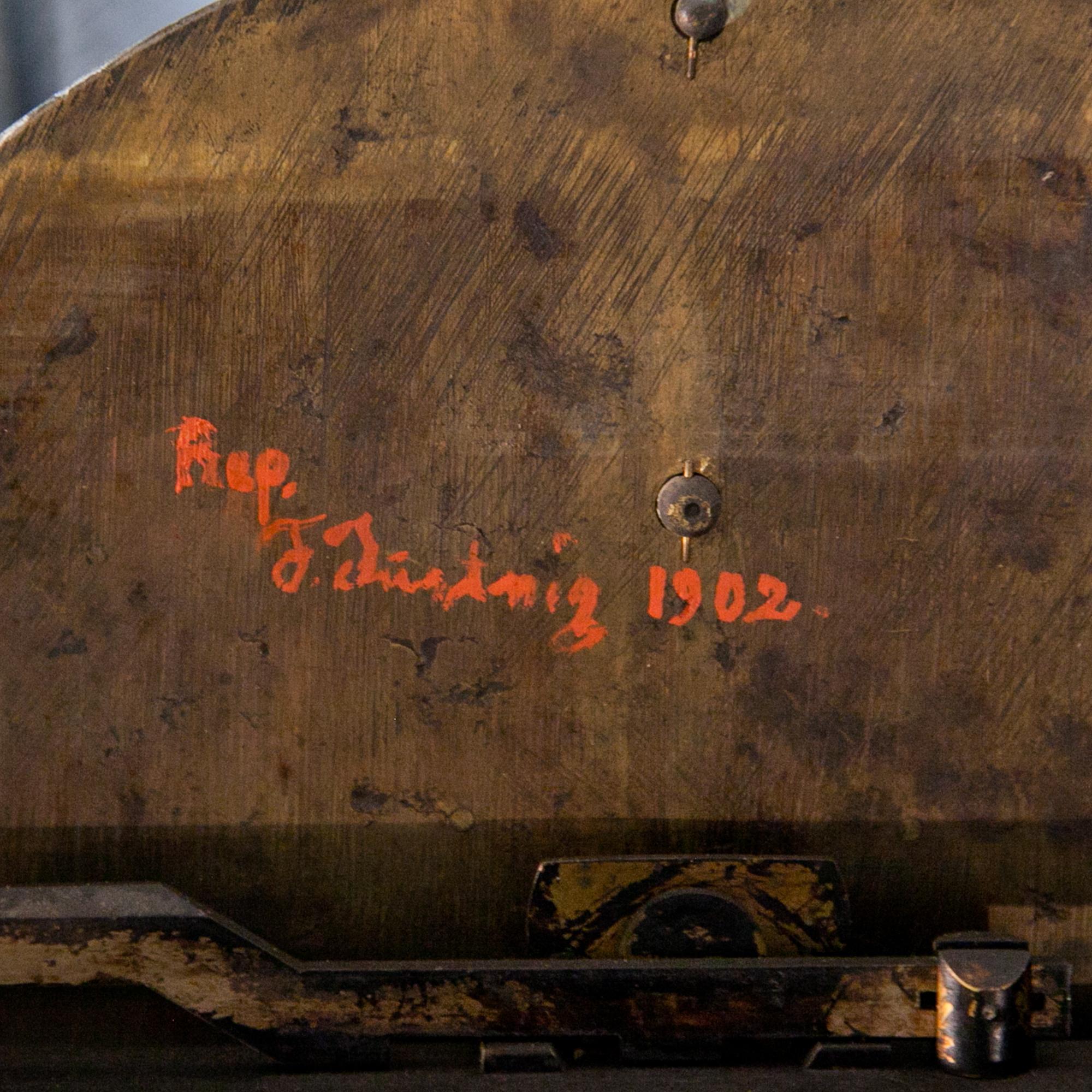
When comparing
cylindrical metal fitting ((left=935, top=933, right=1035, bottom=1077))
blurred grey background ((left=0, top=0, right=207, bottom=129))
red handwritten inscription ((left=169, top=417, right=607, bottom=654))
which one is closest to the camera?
cylindrical metal fitting ((left=935, top=933, right=1035, bottom=1077))

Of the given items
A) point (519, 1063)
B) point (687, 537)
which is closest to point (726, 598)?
point (687, 537)

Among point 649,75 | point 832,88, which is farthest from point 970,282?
point 649,75

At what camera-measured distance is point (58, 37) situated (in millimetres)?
1935

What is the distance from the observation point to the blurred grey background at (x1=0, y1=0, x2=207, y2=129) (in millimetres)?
1922

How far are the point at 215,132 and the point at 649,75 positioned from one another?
447 mm

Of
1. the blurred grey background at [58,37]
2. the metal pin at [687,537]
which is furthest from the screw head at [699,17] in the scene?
the blurred grey background at [58,37]

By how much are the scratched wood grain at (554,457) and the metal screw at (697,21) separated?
14mm

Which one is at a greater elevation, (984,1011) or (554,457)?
(554,457)

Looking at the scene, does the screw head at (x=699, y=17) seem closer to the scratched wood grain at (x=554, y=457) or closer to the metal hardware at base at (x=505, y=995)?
the scratched wood grain at (x=554, y=457)

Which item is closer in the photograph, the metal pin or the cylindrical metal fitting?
the cylindrical metal fitting

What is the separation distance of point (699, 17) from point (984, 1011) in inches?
39.8
